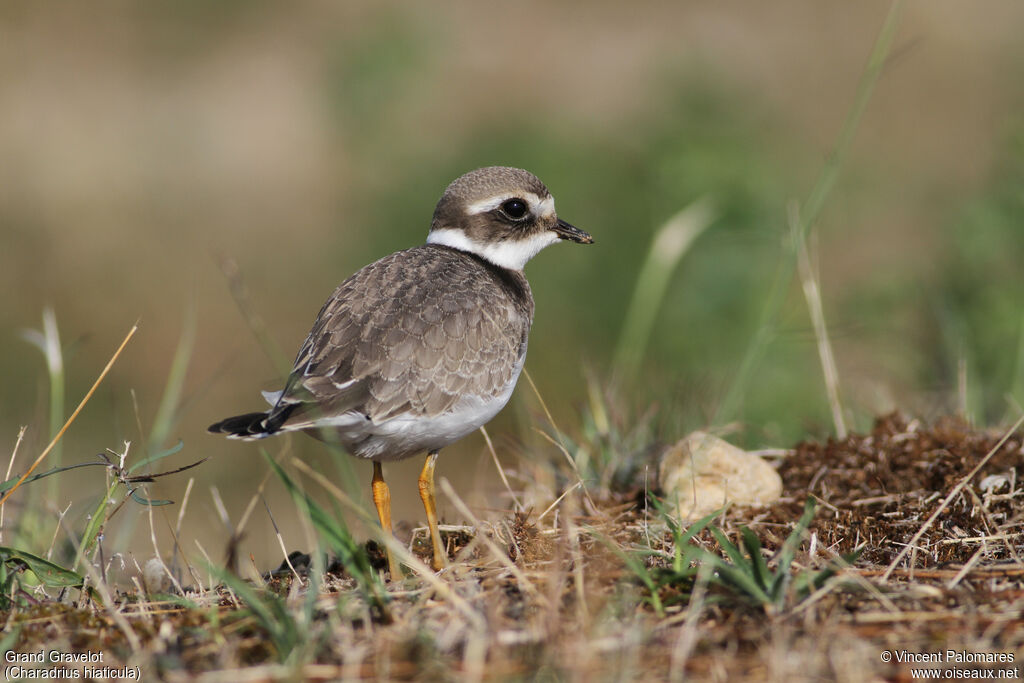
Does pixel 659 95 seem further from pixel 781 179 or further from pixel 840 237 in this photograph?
pixel 840 237

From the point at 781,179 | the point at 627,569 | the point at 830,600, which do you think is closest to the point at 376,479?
the point at 627,569

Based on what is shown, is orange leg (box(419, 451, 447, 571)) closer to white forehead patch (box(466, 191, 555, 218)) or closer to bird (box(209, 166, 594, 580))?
bird (box(209, 166, 594, 580))

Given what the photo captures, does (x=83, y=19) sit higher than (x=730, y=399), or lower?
higher

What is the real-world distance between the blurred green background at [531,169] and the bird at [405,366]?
413mm

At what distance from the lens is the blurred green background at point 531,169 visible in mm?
7398

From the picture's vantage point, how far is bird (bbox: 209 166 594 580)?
3.96 meters

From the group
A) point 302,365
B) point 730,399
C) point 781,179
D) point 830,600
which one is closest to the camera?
point 830,600

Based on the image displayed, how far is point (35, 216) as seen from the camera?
16000 mm

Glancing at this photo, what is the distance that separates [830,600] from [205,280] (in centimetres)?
1380

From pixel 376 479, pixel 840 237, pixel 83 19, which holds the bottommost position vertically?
pixel 840 237

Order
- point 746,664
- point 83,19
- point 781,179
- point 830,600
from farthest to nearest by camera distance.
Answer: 1. point 83,19
2. point 781,179
3. point 830,600
4. point 746,664

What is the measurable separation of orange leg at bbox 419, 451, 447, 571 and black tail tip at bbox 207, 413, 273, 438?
2.45 ft

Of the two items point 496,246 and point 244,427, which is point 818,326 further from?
point 244,427

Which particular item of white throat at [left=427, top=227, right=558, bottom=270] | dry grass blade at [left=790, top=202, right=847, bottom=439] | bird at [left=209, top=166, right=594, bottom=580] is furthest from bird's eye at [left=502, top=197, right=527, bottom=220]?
dry grass blade at [left=790, top=202, right=847, bottom=439]
